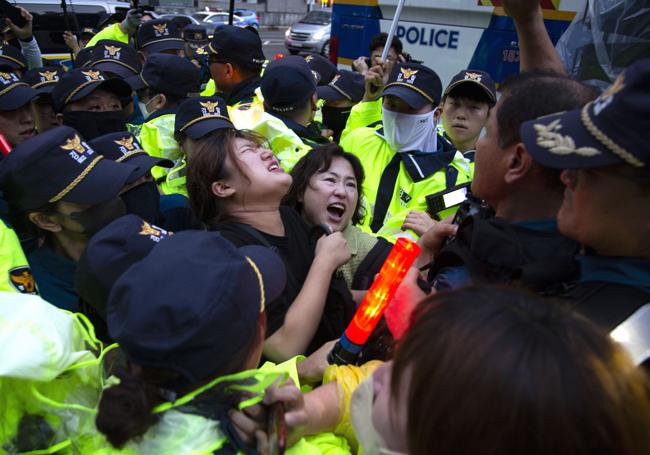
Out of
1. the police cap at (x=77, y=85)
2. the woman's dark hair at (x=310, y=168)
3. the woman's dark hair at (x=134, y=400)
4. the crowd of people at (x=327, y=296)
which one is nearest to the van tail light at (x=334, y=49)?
the police cap at (x=77, y=85)

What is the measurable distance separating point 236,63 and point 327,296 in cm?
305

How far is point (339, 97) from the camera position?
504cm

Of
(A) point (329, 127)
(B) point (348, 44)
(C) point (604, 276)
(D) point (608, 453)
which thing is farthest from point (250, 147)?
(B) point (348, 44)

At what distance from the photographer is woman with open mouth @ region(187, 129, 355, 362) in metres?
1.77

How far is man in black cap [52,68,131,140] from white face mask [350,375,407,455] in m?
2.92

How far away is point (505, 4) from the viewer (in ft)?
6.37

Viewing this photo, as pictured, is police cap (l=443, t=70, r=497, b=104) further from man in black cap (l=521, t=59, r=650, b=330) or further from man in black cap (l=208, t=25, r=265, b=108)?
man in black cap (l=521, t=59, r=650, b=330)

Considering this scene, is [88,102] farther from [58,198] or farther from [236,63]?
[58,198]

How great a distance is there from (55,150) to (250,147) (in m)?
0.76

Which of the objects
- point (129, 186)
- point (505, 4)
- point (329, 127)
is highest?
point (505, 4)

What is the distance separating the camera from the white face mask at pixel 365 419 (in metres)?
0.99

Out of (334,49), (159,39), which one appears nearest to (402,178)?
(159,39)

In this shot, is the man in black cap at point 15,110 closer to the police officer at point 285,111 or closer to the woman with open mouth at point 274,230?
the police officer at point 285,111

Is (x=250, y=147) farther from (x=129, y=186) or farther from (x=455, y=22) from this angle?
(x=455, y=22)
